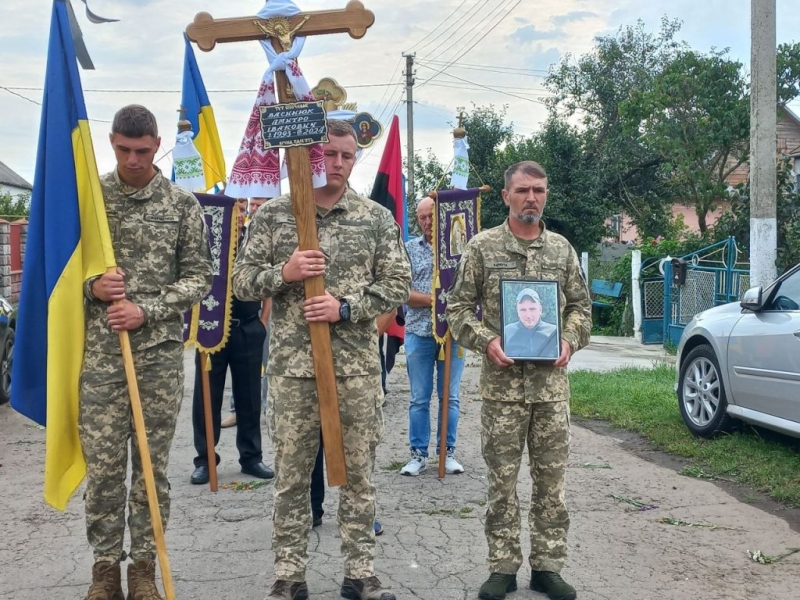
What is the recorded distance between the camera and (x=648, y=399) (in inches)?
367

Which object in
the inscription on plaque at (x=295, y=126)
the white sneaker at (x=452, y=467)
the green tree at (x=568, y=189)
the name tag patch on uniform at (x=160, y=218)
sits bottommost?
the white sneaker at (x=452, y=467)

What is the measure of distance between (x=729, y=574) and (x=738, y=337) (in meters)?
2.92

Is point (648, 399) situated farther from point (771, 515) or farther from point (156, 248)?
point (156, 248)

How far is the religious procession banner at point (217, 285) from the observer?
6.25 metres

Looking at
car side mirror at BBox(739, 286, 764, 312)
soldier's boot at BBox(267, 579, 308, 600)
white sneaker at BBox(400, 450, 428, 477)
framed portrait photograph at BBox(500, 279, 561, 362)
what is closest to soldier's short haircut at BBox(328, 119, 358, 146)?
framed portrait photograph at BBox(500, 279, 561, 362)

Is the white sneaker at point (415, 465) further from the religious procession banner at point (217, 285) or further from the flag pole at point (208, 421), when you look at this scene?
the religious procession banner at point (217, 285)

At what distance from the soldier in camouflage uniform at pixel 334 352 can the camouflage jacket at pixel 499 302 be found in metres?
0.44

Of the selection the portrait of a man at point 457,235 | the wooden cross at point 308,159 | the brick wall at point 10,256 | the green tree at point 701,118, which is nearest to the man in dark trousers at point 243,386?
the portrait of a man at point 457,235

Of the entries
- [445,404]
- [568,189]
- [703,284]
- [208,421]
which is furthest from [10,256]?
[568,189]

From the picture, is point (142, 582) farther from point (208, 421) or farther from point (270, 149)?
point (208, 421)

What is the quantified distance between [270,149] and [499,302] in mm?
1324

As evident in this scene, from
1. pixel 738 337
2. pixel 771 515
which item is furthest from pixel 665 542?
pixel 738 337

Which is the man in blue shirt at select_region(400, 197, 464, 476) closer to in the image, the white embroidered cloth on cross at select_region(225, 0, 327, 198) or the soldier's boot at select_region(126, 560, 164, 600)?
the white embroidered cloth on cross at select_region(225, 0, 327, 198)

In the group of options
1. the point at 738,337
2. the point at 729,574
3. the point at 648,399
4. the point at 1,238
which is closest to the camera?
the point at 729,574
